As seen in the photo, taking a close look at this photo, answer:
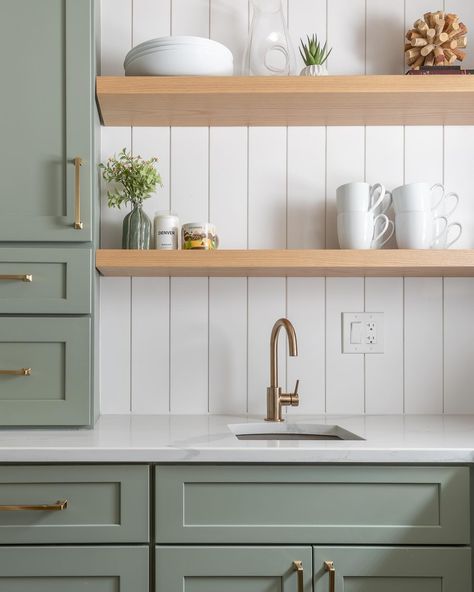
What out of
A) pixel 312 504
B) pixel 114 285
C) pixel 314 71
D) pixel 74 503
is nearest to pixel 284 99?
pixel 314 71

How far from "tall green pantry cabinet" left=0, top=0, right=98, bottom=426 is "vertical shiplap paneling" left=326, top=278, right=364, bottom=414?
763 mm

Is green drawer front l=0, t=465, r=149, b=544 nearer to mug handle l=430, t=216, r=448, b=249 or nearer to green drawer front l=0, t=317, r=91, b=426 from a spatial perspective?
green drawer front l=0, t=317, r=91, b=426

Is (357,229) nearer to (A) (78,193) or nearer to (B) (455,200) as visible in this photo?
(B) (455,200)

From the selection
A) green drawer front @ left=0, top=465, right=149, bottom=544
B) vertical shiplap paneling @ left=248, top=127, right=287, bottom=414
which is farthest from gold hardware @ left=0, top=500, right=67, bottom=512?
vertical shiplap paneling @ left=248, top=127, right=287, bottom=414

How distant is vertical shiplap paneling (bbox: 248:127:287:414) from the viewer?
83.0 inches

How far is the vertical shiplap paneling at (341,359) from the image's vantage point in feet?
6.91

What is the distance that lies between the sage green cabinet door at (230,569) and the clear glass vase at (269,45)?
1.33m

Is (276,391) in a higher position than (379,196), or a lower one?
lower

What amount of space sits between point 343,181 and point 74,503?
1257mm

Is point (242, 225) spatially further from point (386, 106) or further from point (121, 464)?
point (121, 464)

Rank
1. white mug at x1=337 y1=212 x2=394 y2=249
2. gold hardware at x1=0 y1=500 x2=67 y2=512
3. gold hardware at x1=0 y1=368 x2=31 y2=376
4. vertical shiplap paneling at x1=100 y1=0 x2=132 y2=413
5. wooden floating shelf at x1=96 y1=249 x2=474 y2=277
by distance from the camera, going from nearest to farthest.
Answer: gold hardware at x1=0 y1=500 x2=67 y2=512, gold hardware at x1=0 y1=368 x2=31 y2=376, wooden floating shelf at x1=96 y1=249 x2=474 y2=277, white mug at x1=337 y1=212 x2=394 y2=249, vertical shiplap paneling at x1=100 y1=0 x2=132 y2=413

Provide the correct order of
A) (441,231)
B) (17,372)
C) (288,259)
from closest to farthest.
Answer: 1. (17,372)
2. (288,259)
3. (441,231)

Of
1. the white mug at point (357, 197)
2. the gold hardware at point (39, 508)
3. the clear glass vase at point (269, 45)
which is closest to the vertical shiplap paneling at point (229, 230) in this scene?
the clear glass vase at point (269, 45)

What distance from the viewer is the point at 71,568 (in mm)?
1473
